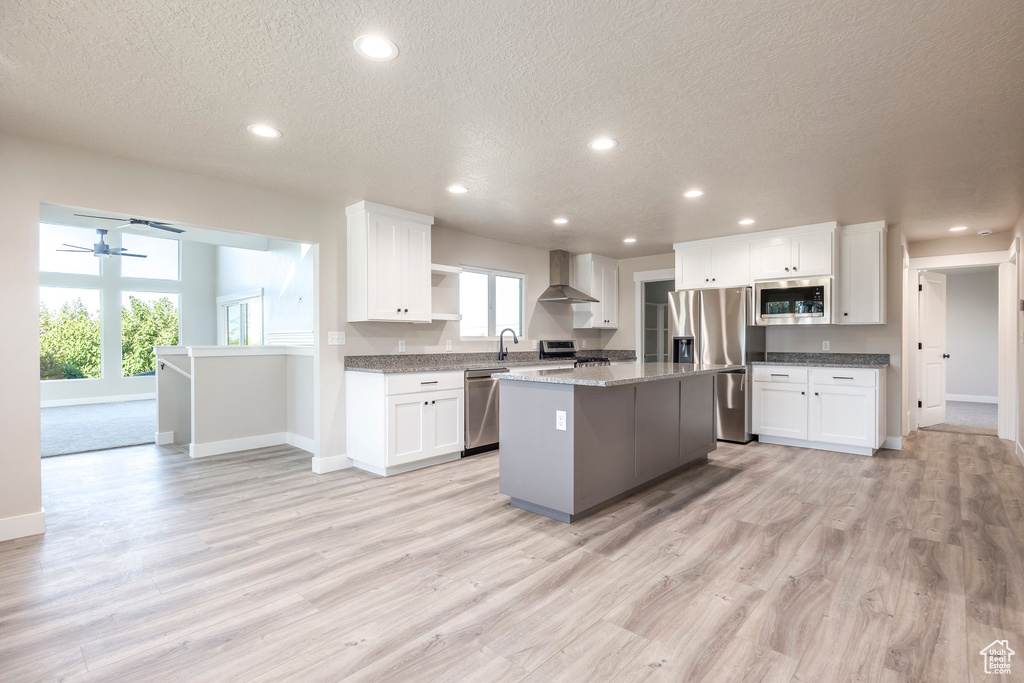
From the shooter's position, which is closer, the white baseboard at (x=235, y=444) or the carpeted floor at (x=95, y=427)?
the white baseboard at (x=235, y=444)

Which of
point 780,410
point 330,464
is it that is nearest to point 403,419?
point 330,464

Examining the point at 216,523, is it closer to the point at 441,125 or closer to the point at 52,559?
the point at 52,559

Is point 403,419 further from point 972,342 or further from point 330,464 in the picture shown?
point 972,342

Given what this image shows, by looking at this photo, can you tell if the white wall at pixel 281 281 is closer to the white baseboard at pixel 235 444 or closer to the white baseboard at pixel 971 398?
the white baseboard at pixel 235 444

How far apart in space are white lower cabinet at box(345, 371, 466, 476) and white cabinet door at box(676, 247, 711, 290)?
306cm

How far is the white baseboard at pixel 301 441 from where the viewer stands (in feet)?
16.9

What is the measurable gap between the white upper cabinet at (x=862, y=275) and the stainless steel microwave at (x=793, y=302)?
175mm

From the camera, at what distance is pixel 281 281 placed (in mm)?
7008

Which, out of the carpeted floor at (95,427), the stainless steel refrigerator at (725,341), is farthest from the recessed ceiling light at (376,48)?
the carpeted floor at (95,427)

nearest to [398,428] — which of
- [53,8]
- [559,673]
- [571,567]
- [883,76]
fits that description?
[571,567]

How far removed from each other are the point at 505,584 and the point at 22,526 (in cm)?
285

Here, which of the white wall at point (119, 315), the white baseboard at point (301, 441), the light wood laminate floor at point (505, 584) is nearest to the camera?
the light wood laminate floor at point (505, 584)

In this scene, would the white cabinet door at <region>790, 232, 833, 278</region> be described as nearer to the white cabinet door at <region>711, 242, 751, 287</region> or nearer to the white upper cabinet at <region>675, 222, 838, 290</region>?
the white upper cabinet at <region>675, 222, 838, 290</region>

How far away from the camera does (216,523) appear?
3086 mm
